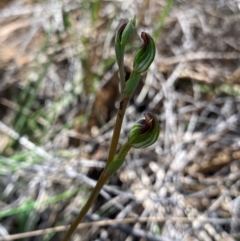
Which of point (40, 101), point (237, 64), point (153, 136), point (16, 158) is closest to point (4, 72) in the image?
point (40, 101)

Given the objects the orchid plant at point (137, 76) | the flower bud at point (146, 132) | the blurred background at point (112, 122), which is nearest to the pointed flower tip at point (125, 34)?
the orchid plant at point (137, 76)

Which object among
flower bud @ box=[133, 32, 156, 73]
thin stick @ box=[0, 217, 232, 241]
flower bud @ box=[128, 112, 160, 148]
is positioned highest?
flower bud @ box=[133, 32, 156, 73]

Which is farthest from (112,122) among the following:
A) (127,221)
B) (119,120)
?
(119,120)

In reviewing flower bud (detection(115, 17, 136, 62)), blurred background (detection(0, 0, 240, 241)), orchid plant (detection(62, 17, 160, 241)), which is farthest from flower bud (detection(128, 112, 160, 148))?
blurred background (detection(0, 0, 240, 241))

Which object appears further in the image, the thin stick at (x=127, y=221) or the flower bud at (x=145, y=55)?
the thin stick at (x=127, y=221)

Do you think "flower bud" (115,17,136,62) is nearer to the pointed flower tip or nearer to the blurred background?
the pointed flower tip

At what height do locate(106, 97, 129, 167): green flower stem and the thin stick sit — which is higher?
locate(106, 97, 129, 167): green flower stem

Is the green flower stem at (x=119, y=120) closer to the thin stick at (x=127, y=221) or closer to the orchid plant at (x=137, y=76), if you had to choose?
the orchid plant at (x=137, y=76)

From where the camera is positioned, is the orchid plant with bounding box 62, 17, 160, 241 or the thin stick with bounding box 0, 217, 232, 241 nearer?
the orchid plant with bounding box 62, 17, 160, 241
